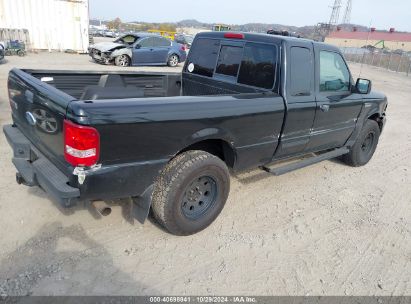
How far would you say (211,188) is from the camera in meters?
3.59

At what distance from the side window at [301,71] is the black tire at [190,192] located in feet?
4.23

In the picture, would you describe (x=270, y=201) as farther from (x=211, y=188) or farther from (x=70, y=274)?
(x=70, y=274)

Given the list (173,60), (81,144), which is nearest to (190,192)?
(81,144)

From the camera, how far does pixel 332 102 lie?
14.5 feet

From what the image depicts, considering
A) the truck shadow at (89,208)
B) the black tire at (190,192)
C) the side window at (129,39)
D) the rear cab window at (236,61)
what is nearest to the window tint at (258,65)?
the rear cab window at (236,61)

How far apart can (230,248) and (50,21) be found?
19.8m

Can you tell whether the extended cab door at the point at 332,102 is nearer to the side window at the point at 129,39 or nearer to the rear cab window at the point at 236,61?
the rear cab window at the point at 236,61

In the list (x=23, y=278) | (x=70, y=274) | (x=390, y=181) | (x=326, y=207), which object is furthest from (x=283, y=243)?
(x=390, y=181)

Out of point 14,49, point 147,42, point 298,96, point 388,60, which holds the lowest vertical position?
point 388,60

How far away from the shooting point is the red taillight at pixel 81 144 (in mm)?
2477

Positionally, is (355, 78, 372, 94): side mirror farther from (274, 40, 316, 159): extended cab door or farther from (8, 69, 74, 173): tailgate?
(8, 69, 74, 173): tailgate

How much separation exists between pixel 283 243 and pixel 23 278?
2374mm

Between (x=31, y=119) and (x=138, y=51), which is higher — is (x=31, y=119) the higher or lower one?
the higher one

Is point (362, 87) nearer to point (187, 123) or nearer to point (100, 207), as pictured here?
point (187, 123)
